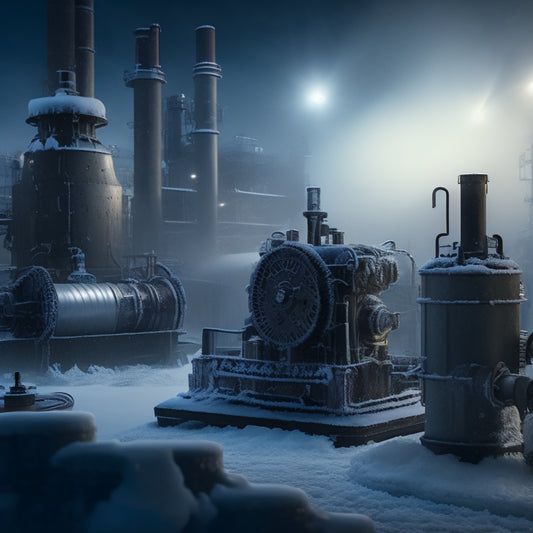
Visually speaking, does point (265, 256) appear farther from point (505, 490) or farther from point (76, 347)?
point (76, 347)

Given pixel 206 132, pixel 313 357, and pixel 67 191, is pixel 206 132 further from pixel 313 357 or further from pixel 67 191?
pixel 313 357

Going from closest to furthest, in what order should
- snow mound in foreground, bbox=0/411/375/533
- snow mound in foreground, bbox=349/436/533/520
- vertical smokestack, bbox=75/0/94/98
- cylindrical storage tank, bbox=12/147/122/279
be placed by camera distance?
snow mound in foreground, bbox=0/411/375/533
snow mound in foreground, bbox=349/436/533/520
cylindrical storage tank, bbox=12/147/122/279
vertical smokestack, bbox=75/0/94/98

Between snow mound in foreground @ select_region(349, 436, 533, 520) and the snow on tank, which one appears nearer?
snow mound in foreground @ select_region(349, 436, 533, 520)

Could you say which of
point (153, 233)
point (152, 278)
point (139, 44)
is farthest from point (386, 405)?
point (139, 44)

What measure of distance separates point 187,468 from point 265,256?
7.50 m

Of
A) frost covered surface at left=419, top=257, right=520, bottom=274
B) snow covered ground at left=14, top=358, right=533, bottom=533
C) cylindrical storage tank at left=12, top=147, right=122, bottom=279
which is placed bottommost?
snow covered ground at left=14, top=358, right=533, bottom=533

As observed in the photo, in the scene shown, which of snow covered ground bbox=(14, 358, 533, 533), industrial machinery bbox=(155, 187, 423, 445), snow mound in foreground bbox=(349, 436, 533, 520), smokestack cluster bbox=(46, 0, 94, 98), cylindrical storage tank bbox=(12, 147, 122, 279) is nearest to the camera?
snow covered ground bbox=(14, 358, 533, 533)

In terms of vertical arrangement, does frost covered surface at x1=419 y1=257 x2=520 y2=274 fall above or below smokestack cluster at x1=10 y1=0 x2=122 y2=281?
below

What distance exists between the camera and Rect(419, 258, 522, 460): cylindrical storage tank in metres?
8.32

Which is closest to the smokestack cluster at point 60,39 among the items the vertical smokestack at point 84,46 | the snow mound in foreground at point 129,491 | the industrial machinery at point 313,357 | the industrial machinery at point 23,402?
the vertical smokestack at point 84,46

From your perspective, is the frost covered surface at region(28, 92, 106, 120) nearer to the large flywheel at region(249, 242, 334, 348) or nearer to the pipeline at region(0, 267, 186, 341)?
the pipeline at region(0, 267, 186, 341)

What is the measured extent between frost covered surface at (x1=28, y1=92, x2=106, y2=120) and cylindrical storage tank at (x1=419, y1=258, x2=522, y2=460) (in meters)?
16.3

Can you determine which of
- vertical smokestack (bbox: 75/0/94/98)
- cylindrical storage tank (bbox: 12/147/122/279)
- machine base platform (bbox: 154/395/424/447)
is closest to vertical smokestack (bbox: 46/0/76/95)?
vertical smokestack (bbox: 75/0/94/98)

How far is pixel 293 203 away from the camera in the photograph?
149 ft
